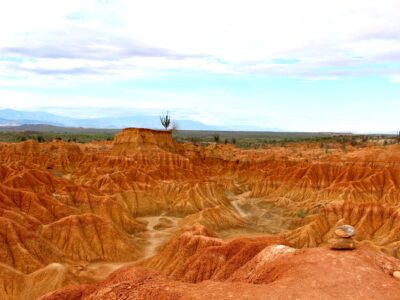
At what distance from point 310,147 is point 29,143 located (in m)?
97.0

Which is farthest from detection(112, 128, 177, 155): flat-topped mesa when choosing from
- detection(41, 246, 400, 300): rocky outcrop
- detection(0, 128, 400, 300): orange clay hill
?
detection(41, 246, 400, 300): rocky outcrop

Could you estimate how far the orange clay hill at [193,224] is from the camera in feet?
65.9

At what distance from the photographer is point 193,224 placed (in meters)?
58.4

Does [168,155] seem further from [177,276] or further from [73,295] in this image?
[73,295]

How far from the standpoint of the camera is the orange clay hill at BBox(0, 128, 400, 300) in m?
20.1

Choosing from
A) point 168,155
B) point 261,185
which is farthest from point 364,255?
point 168,155

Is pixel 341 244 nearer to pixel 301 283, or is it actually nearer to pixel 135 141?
pixel 301 283

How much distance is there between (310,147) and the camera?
15675 centimetres

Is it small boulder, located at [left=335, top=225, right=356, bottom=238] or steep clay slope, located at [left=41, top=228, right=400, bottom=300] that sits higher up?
small boulder, located at [left=335, top=225, right=356, bottom=238]

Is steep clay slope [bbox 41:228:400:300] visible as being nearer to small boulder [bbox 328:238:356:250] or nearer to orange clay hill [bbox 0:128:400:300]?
orange clay hill [bbox 0:128:400:300]

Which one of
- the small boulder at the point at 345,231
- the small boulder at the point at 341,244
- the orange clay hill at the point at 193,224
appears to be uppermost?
the small boulder at the point at 345,231

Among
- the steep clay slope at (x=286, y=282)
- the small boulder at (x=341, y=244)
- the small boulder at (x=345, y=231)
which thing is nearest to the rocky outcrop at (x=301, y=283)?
the steep clay slope at (x=286, y=282)

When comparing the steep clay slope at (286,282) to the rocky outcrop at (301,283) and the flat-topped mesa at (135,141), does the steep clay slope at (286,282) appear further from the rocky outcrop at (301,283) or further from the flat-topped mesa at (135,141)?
the flat-topped mesa at (135,141)

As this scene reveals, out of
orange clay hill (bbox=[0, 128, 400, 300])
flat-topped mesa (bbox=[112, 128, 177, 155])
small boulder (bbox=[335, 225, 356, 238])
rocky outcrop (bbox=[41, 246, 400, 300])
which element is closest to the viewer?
rocky outcrop (bbox=[41, 246, 400, 300])
